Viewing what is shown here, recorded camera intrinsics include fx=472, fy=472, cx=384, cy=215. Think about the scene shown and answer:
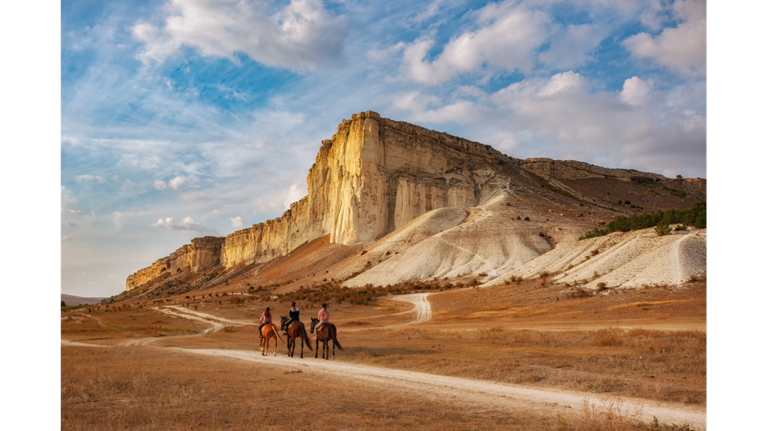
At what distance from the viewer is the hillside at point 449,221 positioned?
1503 inches

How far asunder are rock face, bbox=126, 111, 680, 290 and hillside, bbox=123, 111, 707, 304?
210 mm

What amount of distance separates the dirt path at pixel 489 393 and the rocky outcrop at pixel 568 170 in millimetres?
95101

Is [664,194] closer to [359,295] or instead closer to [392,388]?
[359,295]

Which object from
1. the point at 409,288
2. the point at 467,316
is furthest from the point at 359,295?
the point at 467,316

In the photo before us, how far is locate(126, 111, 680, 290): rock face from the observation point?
2948 inches

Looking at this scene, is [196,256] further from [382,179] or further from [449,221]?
[449,221]

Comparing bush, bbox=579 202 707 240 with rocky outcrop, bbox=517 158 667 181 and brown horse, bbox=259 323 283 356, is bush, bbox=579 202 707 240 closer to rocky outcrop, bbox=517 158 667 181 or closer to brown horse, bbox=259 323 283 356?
brown horse, bbox=259 323 283 356

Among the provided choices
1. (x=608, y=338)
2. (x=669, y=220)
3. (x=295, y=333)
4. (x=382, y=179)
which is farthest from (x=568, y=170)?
(x=295, y=333)

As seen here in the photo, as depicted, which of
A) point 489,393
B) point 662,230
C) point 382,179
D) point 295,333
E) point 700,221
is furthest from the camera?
point 382,179

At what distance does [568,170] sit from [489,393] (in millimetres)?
104529

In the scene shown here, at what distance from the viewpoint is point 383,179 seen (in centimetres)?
7631

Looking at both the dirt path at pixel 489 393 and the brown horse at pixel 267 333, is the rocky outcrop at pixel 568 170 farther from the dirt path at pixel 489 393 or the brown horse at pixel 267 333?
the dirt path at pixel 489 393

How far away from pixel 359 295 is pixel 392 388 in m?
36.6
